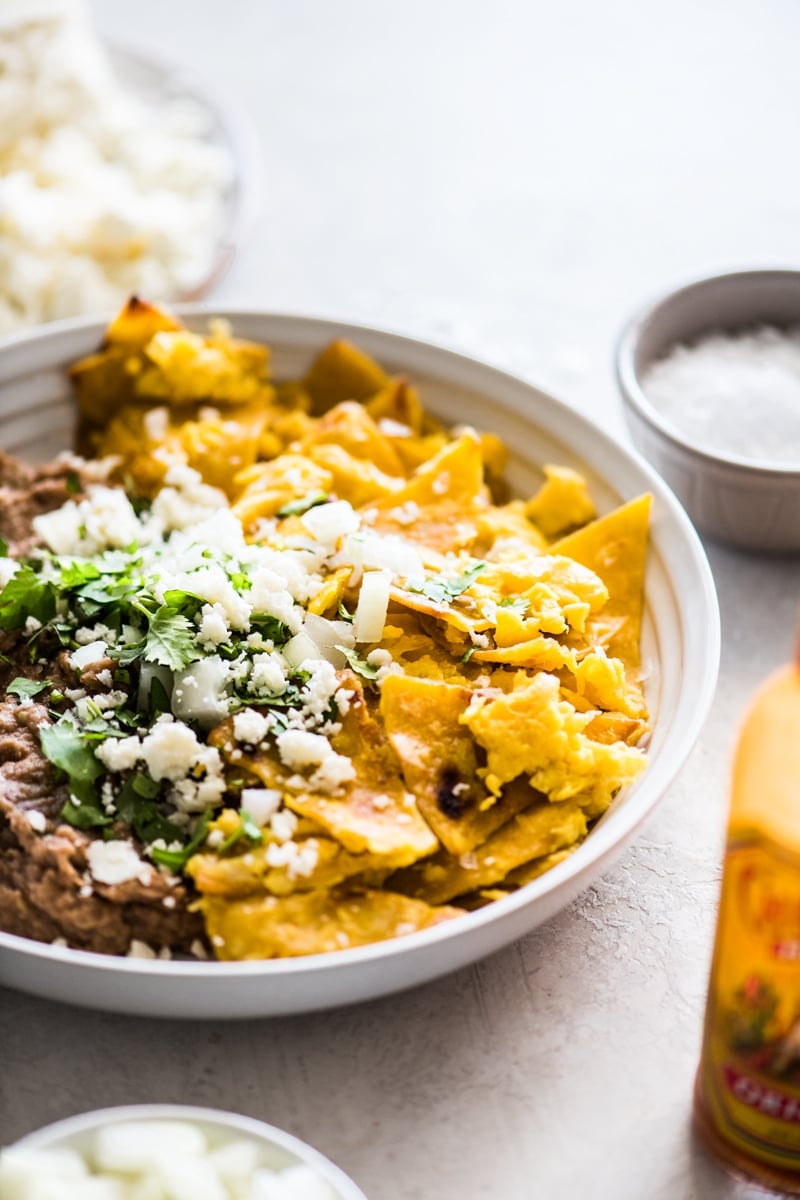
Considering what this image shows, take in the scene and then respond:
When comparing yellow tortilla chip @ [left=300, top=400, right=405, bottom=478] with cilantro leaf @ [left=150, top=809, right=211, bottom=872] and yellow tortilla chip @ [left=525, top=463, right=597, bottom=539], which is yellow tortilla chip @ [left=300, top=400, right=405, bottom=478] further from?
cilantro leaf @ [left=150, top=809, right=211, bottom=872]

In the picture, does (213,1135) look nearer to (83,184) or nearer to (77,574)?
(77,574)

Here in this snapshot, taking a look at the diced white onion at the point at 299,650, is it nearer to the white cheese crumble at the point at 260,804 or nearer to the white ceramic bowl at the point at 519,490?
the white cheese crumble at the point at 260,804

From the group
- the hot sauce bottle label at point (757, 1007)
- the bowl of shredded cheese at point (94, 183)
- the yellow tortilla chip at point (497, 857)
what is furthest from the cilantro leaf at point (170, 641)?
the bowl of shredded cheese at point (94, 183)

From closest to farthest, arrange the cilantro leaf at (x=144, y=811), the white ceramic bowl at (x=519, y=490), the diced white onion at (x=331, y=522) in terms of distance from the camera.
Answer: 1. the white ceramic bowl at (x=519, y=490)
2. the cilantro leaf at (x=144, y=811)
3. the diced white onion at (x=331, y=522)

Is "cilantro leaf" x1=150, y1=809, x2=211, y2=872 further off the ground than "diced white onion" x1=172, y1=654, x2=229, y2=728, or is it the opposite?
"diced white onion" x1=172, y1=654, x2=229, y2=728

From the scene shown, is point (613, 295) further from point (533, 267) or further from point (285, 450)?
point (285, 450)

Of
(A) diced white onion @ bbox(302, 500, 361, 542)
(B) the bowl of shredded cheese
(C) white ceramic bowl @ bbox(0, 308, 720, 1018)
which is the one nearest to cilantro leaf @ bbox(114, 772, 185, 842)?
(C) white ceramic bowl @ bbox(0, 308, 720, 1018)
